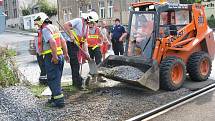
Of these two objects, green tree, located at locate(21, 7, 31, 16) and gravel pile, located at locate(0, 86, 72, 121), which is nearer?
gravel pile, located at locate(0, 86, 72, 121)

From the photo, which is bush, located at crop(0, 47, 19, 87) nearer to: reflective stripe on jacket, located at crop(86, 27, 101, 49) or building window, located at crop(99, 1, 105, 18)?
reflective stripe on jacket, located at crop(86, 27, 101, 49)

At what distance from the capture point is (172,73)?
28.5 feet

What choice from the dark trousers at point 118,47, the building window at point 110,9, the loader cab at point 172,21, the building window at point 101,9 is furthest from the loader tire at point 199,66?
the building window at point 101,9

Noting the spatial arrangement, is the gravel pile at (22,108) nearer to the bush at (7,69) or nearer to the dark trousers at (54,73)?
the bush at (7,69)

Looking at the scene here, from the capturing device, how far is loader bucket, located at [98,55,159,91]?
813 cm

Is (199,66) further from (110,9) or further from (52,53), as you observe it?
(110,9)

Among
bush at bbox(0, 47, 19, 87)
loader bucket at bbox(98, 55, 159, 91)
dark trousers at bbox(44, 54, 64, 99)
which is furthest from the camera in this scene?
loader bucket at bbox(98, 55, 159, 91)

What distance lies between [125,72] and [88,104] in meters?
1.54

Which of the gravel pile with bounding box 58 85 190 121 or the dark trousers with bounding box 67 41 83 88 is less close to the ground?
the dark trousers with bounding box 67 41 83 88

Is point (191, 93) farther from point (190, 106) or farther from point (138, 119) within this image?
point (138, 119)

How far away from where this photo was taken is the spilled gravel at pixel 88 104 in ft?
22.0

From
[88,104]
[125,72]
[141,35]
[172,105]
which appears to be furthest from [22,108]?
[141,35]

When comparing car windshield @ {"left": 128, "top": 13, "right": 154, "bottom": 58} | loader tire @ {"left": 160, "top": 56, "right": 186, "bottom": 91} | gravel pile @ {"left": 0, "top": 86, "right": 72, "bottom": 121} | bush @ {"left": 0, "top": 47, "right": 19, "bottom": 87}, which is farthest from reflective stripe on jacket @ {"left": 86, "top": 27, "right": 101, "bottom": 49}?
gravel pile @ {"left": 0, "top": 86, "right": 72, "bottom": 121}

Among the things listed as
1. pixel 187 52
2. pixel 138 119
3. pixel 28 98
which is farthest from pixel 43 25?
pixel 187 52
